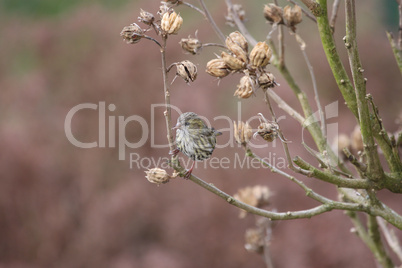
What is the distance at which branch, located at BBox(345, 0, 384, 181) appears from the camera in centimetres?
103

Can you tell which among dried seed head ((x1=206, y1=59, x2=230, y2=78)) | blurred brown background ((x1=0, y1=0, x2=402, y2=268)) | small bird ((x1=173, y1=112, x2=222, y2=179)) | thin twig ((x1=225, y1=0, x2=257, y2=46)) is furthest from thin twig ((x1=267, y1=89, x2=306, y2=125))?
blurred brown background ((x1=0, y1=0, x2=402, y2=268))

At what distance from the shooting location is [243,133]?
125 cm

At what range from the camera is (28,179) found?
9.45 feet

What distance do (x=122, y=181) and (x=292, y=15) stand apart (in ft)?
6.59

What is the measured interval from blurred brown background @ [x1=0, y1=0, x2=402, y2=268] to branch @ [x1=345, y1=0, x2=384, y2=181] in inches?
62.0

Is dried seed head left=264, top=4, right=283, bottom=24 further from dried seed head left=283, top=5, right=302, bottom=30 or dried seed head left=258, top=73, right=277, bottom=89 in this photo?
dried seed head left=258, top=73, right=277, bottom=89

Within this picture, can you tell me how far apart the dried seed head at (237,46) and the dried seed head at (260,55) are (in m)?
0.02

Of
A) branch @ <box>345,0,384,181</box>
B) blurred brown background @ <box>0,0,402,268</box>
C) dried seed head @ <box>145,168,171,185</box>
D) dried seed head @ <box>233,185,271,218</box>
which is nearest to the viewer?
branch @ <box>345,0,384,181</box>

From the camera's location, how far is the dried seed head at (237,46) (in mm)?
1140

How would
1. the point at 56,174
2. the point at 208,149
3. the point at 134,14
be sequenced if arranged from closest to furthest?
the point at 208,149 → the point at 56,174 → the point at 134,14

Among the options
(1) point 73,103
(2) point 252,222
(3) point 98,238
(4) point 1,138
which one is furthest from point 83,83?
(2) point 252,222

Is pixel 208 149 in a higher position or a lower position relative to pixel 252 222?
higher

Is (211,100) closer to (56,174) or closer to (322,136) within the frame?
(56,174)

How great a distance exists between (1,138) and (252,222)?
163cm
